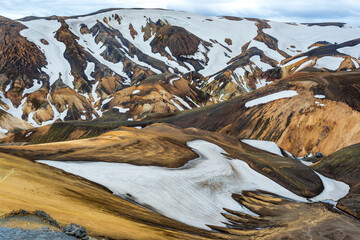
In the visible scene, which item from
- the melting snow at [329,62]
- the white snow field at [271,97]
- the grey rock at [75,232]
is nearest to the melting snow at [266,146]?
the white snow field at [271,97]

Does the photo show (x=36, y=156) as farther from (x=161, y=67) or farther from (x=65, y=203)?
(x=161, y=67)

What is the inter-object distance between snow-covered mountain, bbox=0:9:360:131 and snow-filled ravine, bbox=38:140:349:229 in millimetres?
57928

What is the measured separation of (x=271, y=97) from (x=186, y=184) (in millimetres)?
46514

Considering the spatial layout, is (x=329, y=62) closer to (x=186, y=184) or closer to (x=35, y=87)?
(x=35, y=87)

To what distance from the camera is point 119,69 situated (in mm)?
158125

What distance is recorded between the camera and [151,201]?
40.3 ft

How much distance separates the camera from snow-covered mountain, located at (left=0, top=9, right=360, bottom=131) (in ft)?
357

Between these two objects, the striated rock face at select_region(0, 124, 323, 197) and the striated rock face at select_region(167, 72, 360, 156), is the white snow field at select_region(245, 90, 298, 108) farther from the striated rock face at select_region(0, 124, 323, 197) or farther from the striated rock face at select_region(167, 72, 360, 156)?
the striated rock face at select_region(0, 124, 323, 197)

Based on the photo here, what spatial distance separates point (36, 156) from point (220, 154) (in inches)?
502

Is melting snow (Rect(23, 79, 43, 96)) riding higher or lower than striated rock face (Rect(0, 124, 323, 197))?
lower

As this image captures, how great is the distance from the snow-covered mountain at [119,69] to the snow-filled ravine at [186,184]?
5793 cm

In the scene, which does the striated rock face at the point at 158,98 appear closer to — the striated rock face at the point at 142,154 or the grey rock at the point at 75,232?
the striated rock face at the point at 142,154

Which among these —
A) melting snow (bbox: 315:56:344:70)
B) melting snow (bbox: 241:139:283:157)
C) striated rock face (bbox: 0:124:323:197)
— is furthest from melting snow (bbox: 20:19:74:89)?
striated rock face (bbox: 0:124:323:197)

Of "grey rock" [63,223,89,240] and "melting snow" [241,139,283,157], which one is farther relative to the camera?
"melting snow" [241,139,283,157]
